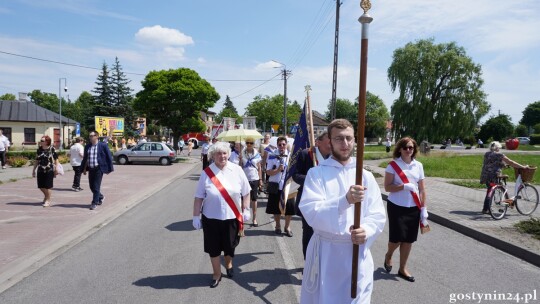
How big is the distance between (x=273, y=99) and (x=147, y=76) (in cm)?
4856

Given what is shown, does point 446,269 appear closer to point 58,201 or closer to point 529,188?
point 529,188

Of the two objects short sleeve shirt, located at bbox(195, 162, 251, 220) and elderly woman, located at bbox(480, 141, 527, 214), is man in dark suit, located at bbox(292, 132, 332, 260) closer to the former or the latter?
short sleeve shirt, located at bbox(195, 162, 251, 220)

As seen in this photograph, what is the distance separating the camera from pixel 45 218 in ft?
27.1

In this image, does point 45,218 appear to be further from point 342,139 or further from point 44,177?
point 342,139

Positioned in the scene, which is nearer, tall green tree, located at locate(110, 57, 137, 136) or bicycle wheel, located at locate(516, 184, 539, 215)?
bicycle wheel, located at locate(516, 184, 539, 215)

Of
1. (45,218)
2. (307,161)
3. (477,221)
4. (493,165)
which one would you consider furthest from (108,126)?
(307,161)

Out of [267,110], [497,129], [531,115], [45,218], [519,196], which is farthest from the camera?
[531,115]

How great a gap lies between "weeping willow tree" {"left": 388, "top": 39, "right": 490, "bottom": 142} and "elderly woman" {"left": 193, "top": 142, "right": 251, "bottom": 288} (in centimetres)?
3349

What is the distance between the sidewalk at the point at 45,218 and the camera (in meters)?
5.51

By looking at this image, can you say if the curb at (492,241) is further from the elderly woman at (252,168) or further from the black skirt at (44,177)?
the black skirt at (44,177)

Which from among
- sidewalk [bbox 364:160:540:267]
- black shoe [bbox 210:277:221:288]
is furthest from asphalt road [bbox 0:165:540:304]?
sidewalk [bbox 364:160:540:267]

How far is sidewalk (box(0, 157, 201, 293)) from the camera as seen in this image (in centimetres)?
551

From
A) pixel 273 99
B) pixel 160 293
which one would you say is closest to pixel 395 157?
pixel 160 293

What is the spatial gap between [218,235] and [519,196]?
7655mm
